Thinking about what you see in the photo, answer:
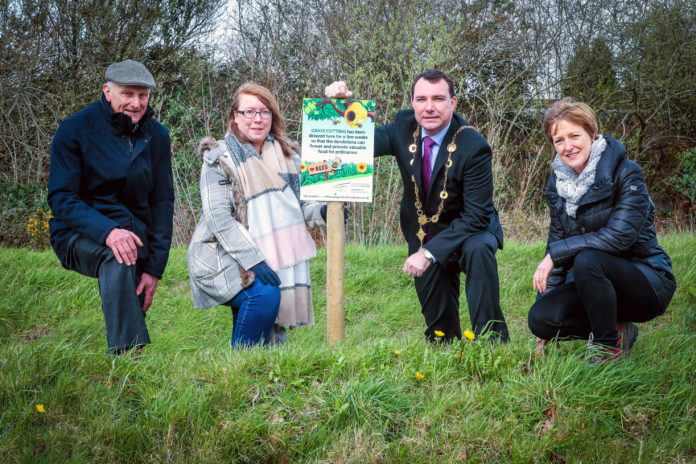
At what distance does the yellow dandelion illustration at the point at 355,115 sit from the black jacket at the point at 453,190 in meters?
0.45

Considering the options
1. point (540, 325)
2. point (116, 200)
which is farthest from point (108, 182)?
point (540, 325)

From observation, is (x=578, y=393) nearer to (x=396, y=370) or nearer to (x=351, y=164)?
(x=396, y=370)

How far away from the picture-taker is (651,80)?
11664 mm

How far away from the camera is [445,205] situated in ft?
12.9

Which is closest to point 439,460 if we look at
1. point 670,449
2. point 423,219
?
point 670,449

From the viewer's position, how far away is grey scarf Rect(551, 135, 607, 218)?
3455 millimetres

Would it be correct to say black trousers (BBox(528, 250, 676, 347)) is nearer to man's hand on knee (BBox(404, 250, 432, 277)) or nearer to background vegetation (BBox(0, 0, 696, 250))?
man's hand on knee (BBox(404, 250, 432, 277))

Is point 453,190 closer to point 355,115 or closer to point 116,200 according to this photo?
point 355,115

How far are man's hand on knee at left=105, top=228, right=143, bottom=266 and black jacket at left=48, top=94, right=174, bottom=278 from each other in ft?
0.16

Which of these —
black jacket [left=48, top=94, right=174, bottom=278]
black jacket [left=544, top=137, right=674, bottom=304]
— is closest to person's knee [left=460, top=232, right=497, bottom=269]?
black jacket [left=544, top=137, right=674, bottom=304]

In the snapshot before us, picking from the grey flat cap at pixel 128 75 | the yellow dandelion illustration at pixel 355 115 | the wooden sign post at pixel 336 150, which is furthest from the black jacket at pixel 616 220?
the grey flat cap at pixel 128 75

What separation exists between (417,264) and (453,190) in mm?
600

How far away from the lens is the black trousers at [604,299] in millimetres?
3340

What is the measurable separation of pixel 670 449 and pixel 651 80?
10.9 meters
